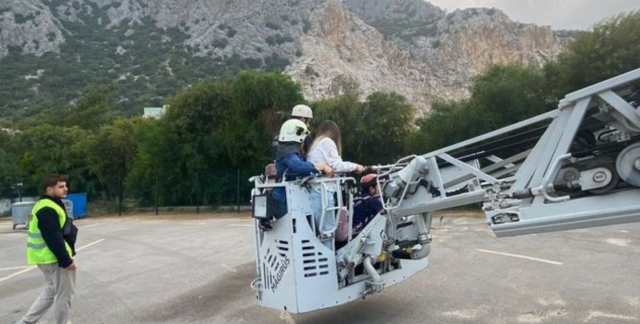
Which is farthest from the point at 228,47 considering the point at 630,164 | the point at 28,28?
the point at 630,164

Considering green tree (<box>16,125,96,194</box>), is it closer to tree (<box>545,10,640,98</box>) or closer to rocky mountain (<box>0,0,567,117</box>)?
tree (<box>545,10,640,98</box>)

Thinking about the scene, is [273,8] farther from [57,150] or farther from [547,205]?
[547,205]

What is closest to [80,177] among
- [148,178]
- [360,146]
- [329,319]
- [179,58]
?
[148,178]

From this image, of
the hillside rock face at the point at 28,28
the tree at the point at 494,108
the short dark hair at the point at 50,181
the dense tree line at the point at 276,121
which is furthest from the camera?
the hillside rock face at the point at 28,28

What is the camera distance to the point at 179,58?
83.4 m

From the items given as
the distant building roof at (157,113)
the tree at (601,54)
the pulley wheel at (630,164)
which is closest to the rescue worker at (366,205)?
the pulley wheel at (630,164)

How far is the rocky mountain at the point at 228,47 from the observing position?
75.0m

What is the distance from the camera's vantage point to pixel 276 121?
989 inches

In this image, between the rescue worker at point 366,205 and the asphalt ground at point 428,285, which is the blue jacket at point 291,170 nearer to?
the rescue worker at point 366,205

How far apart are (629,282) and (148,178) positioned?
79.7ft

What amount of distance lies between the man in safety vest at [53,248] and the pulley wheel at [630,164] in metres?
5.16

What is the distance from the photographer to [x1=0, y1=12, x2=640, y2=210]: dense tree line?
58.7 ft

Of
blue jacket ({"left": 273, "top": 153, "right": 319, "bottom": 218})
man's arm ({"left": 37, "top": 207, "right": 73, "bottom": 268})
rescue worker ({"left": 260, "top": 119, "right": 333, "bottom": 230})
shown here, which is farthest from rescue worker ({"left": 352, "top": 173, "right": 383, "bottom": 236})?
man's arm ({"left": 37, "top": 207, "right": 73, "bottom": 268})

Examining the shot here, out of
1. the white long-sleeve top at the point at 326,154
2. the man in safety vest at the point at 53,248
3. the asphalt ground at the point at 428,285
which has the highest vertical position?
the white long-sleeve top at the point at 326,154
